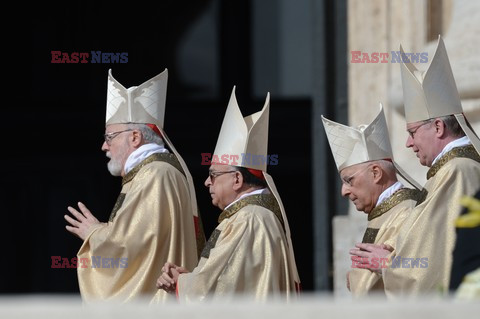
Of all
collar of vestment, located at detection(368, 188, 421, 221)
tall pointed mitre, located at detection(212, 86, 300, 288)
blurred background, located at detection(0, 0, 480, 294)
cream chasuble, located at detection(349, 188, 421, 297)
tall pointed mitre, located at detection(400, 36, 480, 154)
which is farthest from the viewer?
blurred background, located at detection(0, 0, 480, 294)

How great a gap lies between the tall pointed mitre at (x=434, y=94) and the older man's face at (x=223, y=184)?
32.7 inches

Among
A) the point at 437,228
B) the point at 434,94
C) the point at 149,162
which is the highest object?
the point at 434,94

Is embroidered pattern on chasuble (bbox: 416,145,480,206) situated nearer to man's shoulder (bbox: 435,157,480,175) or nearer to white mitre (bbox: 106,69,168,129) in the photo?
man's shoulder (bbox: 435,157,480,175)

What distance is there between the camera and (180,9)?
41.2 ft

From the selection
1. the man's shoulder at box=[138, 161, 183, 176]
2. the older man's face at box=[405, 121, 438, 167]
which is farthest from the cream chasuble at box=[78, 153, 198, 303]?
the older man's face at box=[405, 121, 438, 167]

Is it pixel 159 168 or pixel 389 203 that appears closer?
pixel 389 203

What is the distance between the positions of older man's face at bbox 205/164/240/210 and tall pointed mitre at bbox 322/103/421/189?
1.56 feet

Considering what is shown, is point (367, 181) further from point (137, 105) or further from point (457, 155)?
point (137, 105)

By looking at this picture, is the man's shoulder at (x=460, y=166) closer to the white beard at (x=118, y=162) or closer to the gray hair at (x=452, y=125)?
the gray hair at (x=452, y=125)

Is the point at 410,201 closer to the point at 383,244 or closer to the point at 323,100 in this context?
the point at 383,244

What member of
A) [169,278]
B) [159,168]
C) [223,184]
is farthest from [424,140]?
[159,168]

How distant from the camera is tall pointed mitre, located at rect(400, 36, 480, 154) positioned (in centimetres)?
567

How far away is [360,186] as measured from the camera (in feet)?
19.9

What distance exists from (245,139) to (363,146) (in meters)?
0.53
